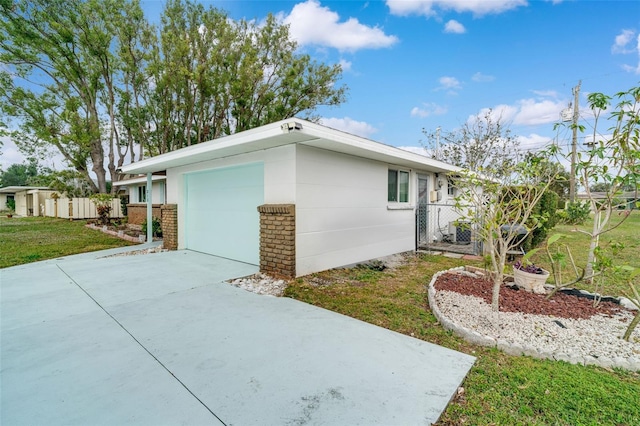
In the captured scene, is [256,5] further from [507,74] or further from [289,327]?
[289,327]

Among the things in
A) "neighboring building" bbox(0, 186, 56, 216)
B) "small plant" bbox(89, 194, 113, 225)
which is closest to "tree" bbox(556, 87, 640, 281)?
"small plant" bbox(89, 194, 113, 225)

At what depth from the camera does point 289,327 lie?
3420 millimetres

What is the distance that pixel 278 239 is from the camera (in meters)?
5.61

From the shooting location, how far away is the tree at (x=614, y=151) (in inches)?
139

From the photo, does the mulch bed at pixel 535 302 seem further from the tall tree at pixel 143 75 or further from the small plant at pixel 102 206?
the small plant at pixel 102 206

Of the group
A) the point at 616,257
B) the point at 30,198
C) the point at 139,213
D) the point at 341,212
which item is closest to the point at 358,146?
the point at 341,212

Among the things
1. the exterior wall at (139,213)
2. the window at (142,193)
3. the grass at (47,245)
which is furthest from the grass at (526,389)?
the window at (142,193)

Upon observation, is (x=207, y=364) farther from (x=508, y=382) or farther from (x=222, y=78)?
(x=222, y=78)

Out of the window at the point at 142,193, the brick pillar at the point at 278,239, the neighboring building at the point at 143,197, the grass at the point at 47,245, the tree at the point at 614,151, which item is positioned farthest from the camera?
the window at the point at 142,193

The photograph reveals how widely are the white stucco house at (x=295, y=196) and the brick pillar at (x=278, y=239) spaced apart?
Answer: 0.7 inches

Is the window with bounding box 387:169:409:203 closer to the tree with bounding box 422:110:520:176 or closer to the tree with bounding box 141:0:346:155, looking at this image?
the tree with bounding box 422:110:520:176

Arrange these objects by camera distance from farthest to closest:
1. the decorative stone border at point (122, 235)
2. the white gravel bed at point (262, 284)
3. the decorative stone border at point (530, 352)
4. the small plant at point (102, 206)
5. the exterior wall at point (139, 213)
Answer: the small plant at point (102, 206)
the exterior wall at point (139, 213)
the decorative stone border at point (122, 235)
the white gravel bed at point (262, 284)
the decorative stone border at point (530, 352)

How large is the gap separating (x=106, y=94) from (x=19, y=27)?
432cm

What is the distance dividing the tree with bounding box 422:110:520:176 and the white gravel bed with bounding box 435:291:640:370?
1426cm
